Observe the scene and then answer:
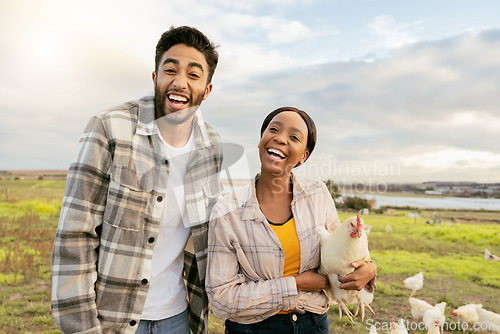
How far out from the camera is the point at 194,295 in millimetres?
2715

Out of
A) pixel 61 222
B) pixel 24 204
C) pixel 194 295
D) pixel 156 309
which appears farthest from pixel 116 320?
pixel 24 204

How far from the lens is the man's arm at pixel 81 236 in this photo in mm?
2217

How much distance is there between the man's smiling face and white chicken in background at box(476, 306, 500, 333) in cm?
681

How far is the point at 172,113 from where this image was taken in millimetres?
2637

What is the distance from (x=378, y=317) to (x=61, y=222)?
6.74 meters

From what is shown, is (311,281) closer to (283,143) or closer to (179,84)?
(283,143)

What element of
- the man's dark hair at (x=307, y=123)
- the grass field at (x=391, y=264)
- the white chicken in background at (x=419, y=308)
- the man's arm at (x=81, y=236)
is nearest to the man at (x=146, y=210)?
the man's arm at (x=81, y=236)

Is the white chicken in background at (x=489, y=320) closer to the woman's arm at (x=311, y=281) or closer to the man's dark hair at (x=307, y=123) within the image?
the woman's arm at (x=311, y=281)

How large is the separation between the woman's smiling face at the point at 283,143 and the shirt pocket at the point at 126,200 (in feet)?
2.87

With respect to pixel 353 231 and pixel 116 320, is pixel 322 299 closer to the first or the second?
pixel 353 231

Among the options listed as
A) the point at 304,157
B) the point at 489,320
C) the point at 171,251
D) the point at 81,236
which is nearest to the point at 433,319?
the point at 489,320

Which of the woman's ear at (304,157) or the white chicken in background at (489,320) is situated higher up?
the woman's ear at (304,157)

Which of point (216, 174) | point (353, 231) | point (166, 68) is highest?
point (166, 68)

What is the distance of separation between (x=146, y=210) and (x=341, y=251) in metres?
1.38
